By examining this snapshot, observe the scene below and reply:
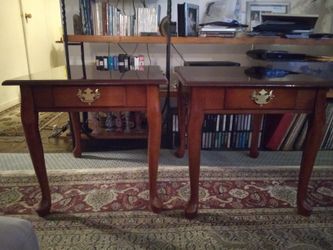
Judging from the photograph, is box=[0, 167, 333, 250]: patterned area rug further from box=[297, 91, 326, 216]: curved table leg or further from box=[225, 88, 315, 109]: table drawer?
box=[225, 88, 315, 109]: table drawer

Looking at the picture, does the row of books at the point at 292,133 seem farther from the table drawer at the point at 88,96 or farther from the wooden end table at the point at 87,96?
the table drawer at the point at 88,96

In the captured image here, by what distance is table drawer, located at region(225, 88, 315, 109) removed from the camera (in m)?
0.96

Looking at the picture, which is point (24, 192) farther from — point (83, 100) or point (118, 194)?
point (83, 100)

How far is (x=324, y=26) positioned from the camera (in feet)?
6.48

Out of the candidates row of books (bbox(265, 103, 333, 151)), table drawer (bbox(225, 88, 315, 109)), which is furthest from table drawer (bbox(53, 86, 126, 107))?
row of books (bbox(265, 103, 333, 151))

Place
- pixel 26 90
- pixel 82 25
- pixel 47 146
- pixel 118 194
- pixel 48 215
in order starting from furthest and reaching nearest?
pixel 47 146 → pixel 82 25 → pixel 118 194 → pixel 48 215 → pixel 26 90

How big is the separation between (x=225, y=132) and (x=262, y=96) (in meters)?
0.86

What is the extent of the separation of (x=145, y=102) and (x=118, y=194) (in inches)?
20.6

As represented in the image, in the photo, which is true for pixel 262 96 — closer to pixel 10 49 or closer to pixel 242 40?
pixel 242 40

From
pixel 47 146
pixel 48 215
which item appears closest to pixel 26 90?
pixel 48 215

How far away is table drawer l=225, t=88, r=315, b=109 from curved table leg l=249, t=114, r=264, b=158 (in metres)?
0.66

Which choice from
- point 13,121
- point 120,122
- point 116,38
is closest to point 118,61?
point 116,38

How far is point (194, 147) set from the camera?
1025 mm

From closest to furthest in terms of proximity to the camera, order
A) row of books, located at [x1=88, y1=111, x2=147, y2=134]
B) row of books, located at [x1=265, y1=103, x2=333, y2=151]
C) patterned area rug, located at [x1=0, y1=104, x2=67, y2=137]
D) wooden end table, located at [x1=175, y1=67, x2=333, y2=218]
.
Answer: wooden end table, located at [x1=175, y1=67, x2=333, y2=218]
row of books, located at [x1=265, y1=103, x2=333, y2=151]
row of books, located at [x1=88, y1=111, x2=147, y2=134]
patterned area rug, located at [x1=0, y1=104, x2=67, y2=137]
